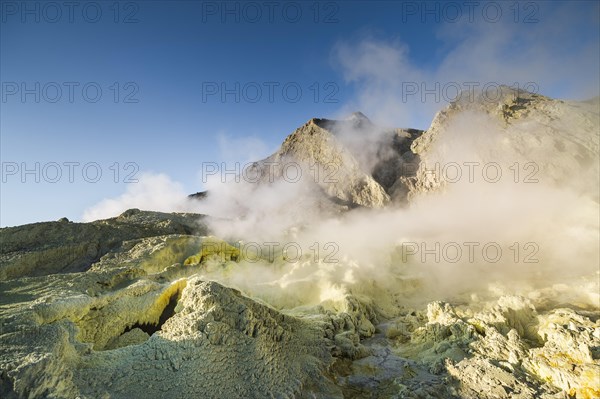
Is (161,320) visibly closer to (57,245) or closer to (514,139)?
(57,245)

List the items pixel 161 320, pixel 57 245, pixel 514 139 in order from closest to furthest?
pixel 161 320 → pixel 57 245 → pixel 514 139

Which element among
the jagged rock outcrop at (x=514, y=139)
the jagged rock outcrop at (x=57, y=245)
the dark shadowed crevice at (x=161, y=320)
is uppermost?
the jagged rock outcrop at (x=514, y=139)

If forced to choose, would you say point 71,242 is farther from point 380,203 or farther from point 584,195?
point 584,195

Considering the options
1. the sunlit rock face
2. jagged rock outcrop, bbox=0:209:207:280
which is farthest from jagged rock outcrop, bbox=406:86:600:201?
jagged rock outcrop, bbox=0:209:207:280

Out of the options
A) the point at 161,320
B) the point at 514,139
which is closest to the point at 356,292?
the point at 161,320

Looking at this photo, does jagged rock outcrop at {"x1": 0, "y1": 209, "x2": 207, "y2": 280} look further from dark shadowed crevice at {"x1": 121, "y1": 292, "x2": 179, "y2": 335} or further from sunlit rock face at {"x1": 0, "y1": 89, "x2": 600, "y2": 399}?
dark shadowed crevice at {"x1": 121, "y1": 292, "x2": 179, "y2": 335}

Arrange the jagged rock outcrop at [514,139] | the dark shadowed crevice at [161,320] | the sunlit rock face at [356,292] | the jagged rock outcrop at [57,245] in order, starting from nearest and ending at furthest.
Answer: the sunlit rock face at [356,292] → the dark shadowed crevice at [161,320] → the jagged rock outcrop at [57,245] → the jagged rock outcrop at [514,139]

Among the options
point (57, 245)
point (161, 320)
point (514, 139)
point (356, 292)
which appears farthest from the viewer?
point (514, 139)

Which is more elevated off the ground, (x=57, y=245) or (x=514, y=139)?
(x=514, y=139)

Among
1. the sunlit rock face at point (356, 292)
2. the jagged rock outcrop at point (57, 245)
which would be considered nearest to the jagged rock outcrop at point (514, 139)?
the sunlit rock face at point (356, 292)

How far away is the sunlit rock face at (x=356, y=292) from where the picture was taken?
403cm

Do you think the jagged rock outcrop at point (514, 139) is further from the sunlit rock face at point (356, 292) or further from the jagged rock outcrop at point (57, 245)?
the jagged rock outcrop at point (57, 245)

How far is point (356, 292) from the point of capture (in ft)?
27.8

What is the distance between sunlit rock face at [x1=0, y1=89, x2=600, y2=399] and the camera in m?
4.03
